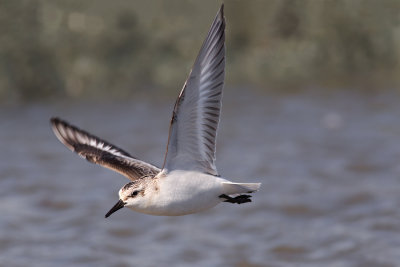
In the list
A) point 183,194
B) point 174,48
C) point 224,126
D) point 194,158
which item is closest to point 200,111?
point 194,158

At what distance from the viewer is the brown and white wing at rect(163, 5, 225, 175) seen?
218 inches

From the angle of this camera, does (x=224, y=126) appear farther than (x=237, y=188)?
Yes

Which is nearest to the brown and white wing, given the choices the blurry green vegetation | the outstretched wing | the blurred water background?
the outstretched wing

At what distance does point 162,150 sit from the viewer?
12.7 m

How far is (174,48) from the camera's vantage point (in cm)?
1620

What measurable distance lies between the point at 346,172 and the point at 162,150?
324cm

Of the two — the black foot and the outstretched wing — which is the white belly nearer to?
the black foot

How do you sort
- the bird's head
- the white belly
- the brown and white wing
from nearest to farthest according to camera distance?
the brown and white wing
the white belly
the bird's head

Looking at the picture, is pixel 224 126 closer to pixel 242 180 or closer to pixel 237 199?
pixel 242 180

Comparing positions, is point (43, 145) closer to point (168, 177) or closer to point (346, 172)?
point (346, 172)

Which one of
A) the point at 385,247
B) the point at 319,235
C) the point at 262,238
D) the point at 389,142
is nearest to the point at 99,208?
the point at 262,238

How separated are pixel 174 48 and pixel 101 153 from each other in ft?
29.5

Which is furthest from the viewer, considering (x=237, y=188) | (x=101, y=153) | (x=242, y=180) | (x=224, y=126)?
(x=224, y=126)

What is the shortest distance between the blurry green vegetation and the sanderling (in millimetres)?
9662
